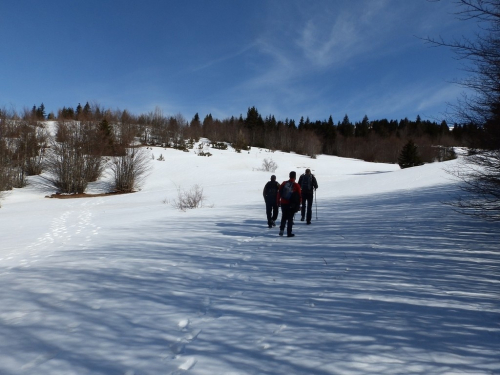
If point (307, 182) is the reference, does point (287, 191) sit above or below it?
below

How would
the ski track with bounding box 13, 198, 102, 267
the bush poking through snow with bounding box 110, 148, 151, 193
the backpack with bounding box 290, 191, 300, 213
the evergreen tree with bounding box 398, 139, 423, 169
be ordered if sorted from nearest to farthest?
the ski track with bounding box 13, 198, 102, 267 → the backpack with bounding box 290, 191, 300, 213 → the bush poking through snow with bounding box 110, 148, 151, 193 → the evergreen tree with bounding box 398, 139, 423, 169

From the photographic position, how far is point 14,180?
29.1m

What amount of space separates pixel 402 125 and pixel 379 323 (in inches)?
3951

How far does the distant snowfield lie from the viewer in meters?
2.95

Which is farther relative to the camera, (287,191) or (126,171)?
(126,171)

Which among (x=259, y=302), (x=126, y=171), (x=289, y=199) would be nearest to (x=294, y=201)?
(x=289, y=199)

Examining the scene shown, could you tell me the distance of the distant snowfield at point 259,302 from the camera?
9.66ft

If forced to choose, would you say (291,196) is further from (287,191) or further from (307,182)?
(307,182)

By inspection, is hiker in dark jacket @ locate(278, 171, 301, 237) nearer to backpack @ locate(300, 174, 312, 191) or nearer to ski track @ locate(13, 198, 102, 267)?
backpack @ locate(300, 174, 312, 191)

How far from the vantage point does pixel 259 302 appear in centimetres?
427

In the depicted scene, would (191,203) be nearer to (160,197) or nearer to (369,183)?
(160,197)

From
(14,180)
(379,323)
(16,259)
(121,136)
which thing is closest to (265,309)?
(379,323)

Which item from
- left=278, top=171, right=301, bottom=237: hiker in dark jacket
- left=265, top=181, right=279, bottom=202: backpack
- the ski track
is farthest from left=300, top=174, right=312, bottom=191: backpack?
the ski track

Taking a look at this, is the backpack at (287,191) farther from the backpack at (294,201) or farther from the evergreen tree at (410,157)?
the evergreen tree at (410,157)
